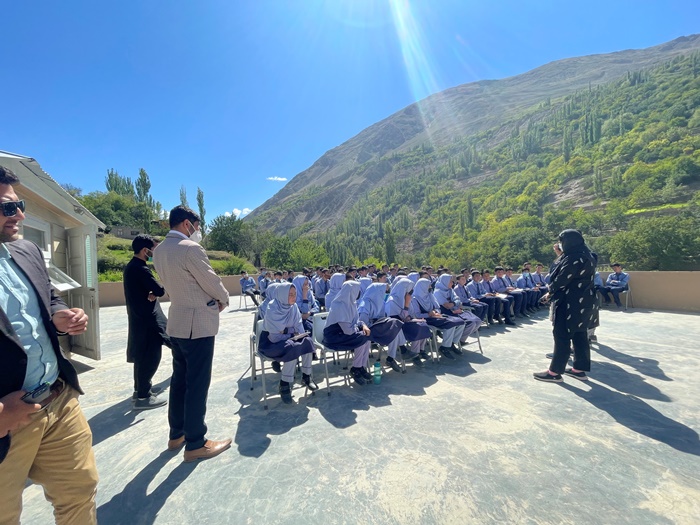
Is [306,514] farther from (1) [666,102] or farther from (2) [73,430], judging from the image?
(1) [666,102]

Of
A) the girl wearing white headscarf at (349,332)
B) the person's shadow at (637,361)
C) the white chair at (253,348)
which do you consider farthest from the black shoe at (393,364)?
the person's shadow at (637,361)

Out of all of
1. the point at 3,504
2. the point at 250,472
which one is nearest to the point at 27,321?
the point at 3,504

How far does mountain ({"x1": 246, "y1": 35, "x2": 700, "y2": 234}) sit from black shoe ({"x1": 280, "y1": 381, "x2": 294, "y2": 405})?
84.4m

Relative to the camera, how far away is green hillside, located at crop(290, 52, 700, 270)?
2937 centimetres

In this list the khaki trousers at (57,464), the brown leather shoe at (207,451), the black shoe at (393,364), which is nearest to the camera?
the khaki trousers at (57,464)

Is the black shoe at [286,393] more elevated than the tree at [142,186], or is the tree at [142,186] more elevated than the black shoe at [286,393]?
the tree at [142,186]

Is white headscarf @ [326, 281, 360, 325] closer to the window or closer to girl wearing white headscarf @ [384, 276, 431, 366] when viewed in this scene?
girl wearing white headscarf @ [384, 276, 431, 366]

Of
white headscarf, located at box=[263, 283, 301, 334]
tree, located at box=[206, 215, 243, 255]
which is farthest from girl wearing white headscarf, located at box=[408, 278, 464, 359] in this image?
tree, located at box=[206, 215, 243, 255]

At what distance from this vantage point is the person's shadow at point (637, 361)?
4561 millimetres

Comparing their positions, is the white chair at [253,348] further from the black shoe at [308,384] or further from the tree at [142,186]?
the tree at [142,186]

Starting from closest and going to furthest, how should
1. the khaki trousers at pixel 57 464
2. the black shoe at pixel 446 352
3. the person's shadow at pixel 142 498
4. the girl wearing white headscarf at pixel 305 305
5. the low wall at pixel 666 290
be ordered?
the khaki trousers at pixel 57 464 < the person's shadow at pixel 142 498 < the black shoe at pixel 446 352 < the girl wearing white headscarf at pixel 305 305 < the low wall at pixel 666 290

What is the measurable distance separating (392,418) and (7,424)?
3.12 m

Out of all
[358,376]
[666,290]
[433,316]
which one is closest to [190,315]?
[358,376]

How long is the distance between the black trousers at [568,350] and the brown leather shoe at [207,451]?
178 inches
